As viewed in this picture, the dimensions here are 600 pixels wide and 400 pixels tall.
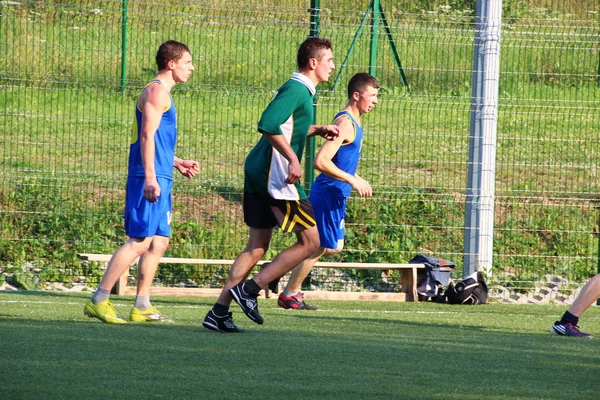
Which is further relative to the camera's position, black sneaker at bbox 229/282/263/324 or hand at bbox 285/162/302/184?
black sneaker at bbox 229/282/263/324

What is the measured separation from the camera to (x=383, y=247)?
10.4 meters

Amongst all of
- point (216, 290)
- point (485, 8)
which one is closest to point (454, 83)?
point (485, 8)

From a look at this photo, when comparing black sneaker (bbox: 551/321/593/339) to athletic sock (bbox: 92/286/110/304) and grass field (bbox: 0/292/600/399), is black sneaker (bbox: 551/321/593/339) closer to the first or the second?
grass field (bbox: 0/292/600/399)

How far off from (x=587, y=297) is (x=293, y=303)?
270cm

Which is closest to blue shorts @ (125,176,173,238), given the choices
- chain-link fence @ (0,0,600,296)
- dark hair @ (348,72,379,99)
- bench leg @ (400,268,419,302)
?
dark hair @ (348,72,379,99)

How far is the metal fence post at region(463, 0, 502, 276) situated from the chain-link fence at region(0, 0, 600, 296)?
152mm

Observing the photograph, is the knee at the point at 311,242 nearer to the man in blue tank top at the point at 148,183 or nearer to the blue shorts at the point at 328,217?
the man in blue tank top at the point at 148,183

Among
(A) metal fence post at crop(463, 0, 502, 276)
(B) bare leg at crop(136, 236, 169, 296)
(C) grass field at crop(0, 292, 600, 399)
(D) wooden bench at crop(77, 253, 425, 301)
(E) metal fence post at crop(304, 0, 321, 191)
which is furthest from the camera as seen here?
(A) metal fence post at crop(463, 0, 502, 276)

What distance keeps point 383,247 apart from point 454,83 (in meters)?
1.88

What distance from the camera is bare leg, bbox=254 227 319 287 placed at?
20.4 feet

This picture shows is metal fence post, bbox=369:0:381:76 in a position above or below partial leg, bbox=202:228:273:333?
above

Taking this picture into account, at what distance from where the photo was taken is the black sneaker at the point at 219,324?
6.13 metres

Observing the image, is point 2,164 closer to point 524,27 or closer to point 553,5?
point 524,27

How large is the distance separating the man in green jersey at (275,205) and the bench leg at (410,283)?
341cm
